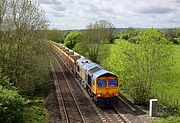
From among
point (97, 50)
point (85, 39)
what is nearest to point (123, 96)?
point (97, 50)

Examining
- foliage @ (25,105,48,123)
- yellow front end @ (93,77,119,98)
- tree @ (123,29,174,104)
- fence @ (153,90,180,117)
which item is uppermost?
tree @ (123,29,174,104)

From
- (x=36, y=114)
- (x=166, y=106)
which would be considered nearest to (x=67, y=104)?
(x=36, y=114)

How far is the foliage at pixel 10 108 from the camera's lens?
1502 centimetres

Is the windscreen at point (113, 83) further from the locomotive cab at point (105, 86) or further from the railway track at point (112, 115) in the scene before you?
the railway track at point (112, 115)

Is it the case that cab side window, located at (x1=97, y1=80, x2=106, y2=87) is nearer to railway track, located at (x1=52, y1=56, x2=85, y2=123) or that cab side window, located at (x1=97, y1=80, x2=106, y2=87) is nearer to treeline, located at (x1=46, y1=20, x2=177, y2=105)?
railway track, located at (x1=52, y1=56, x2=85, y2=123)

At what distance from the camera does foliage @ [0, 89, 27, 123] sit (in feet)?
49.3

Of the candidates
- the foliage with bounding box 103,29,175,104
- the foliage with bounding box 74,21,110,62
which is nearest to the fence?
the foliage with bounding box 103,29,175,104

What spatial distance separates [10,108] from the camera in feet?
51.8

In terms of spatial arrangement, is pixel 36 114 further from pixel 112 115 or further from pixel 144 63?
pixel 144 63

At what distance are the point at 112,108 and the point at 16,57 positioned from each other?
9.56m

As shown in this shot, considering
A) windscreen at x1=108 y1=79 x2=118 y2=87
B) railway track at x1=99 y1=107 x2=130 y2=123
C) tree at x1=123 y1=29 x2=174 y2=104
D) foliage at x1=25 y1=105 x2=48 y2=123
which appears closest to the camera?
foliage at x1=25 y1=105 x2=48 y2=123

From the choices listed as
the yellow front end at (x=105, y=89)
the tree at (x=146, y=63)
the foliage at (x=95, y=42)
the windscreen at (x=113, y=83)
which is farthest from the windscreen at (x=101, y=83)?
the foliage at (x=95, y=42)

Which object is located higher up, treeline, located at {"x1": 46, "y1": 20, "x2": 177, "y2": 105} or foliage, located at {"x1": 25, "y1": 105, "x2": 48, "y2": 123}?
treeline, located at {"x1": 46, "y1": 20, "x2": 177, "y2": 105}

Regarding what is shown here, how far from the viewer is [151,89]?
2903 centimetres
